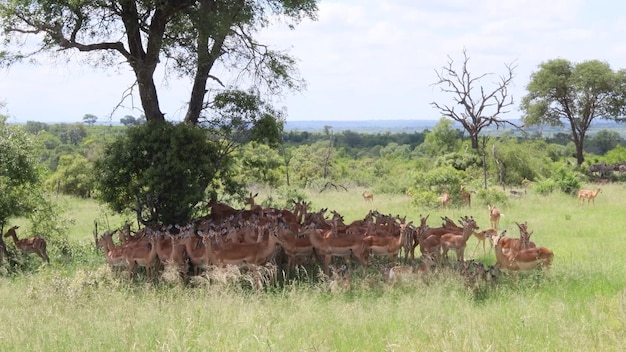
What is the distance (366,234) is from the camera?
35.7 ft

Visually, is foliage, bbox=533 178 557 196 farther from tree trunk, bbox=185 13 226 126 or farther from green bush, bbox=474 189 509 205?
tree trunk, bbox=185 13 226 126

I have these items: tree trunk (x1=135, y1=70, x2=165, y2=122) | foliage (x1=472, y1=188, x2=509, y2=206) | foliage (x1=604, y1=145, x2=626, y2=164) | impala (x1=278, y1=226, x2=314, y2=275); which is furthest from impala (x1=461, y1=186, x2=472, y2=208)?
foliage (x1=604, y1=145, x2=626, y2=164)

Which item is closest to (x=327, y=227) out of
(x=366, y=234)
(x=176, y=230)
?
(x=366, y=234)

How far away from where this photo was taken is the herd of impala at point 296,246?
9516 millimetres

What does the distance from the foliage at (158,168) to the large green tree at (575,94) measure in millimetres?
36715

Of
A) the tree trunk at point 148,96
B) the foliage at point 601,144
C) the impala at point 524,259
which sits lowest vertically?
the foliage at point 601,144

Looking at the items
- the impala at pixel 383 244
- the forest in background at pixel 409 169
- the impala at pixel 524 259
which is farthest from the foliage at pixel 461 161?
the impala at pixel 524 259

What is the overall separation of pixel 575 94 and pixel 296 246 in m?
39.3

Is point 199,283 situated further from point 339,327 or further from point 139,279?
point 339,327

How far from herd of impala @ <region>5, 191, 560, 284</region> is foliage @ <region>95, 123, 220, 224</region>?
588mm

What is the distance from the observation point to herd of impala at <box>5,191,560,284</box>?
952 centimetres

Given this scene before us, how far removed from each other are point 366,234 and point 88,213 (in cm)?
1595

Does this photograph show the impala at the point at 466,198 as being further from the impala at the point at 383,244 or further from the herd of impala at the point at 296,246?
the impala at the point at 383,244

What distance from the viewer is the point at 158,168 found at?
11.6 metres
